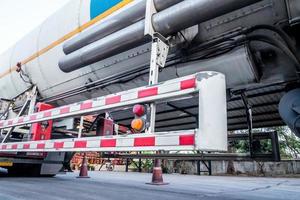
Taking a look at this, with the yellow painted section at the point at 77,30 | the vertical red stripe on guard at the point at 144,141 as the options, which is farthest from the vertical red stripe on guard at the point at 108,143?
the yellow painted section at the point at 77,30

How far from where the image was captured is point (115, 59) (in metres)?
2.86

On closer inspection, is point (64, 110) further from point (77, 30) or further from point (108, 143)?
point (77, 30)

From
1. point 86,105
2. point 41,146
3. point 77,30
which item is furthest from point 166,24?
point 41,146

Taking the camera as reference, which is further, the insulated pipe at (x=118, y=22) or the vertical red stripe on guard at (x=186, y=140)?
the insulated pipe at (x=118, y=22)

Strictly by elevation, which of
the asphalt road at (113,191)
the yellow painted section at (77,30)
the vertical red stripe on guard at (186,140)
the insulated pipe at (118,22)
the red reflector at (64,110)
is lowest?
the asphalt road at (113,191)

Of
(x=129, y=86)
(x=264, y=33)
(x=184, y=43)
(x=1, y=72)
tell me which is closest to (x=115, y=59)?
(x=129, y=86)

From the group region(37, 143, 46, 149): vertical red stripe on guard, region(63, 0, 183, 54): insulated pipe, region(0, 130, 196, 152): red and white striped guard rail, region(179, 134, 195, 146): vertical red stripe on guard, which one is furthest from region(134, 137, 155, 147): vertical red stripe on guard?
region(37, 143, 46, 149): vertical red stripe on guard

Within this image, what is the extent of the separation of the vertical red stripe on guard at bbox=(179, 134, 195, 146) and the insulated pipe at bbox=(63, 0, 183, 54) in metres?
1.17

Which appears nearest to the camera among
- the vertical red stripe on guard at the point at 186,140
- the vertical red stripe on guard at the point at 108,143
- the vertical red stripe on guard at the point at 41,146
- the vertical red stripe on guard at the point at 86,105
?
the vertical red stripe on guard at the point at 186,140

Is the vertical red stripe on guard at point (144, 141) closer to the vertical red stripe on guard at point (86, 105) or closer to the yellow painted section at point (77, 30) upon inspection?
the vertical red stripe on guard at point (86, 105)

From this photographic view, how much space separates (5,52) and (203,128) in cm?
491

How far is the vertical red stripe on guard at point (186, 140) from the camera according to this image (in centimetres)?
139

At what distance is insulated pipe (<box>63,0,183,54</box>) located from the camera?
6.93 feet

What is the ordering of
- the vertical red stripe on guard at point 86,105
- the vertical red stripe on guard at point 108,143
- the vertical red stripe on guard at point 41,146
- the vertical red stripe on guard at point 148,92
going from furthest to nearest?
the vertical red stripe on guard at point 41,146 < the vertical red stripe on guard at point 86,105 < the vertical red stripe on guard at point 108,143 < the vertical red stripe on guard at point 148,92
